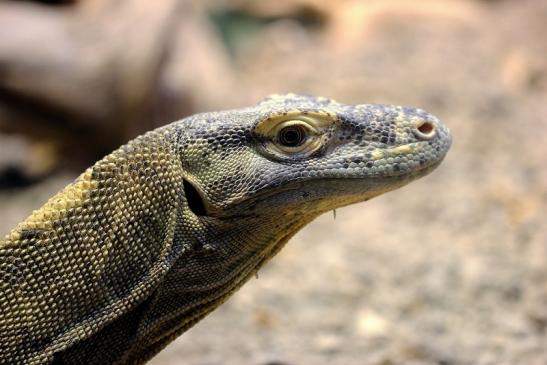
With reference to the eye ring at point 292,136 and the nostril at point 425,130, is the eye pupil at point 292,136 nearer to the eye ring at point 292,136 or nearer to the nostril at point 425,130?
the eye ring at point 292,136

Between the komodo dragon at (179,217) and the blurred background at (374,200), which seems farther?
the blurred background at (374,200)

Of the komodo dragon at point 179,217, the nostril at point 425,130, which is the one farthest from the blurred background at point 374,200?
the nostril at point 425,130

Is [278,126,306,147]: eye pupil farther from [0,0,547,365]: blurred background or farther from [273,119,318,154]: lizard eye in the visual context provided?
[0,0,547,365]: blurred background

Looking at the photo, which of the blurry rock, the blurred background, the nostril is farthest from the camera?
the blurry rock

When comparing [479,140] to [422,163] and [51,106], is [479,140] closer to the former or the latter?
[51,106]

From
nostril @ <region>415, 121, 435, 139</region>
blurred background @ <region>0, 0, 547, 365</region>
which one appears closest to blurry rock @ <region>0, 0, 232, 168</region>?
blurred background @ <region>0, 0, 547, 365</region>

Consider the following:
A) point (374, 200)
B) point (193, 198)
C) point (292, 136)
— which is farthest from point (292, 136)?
point (374, 200)
